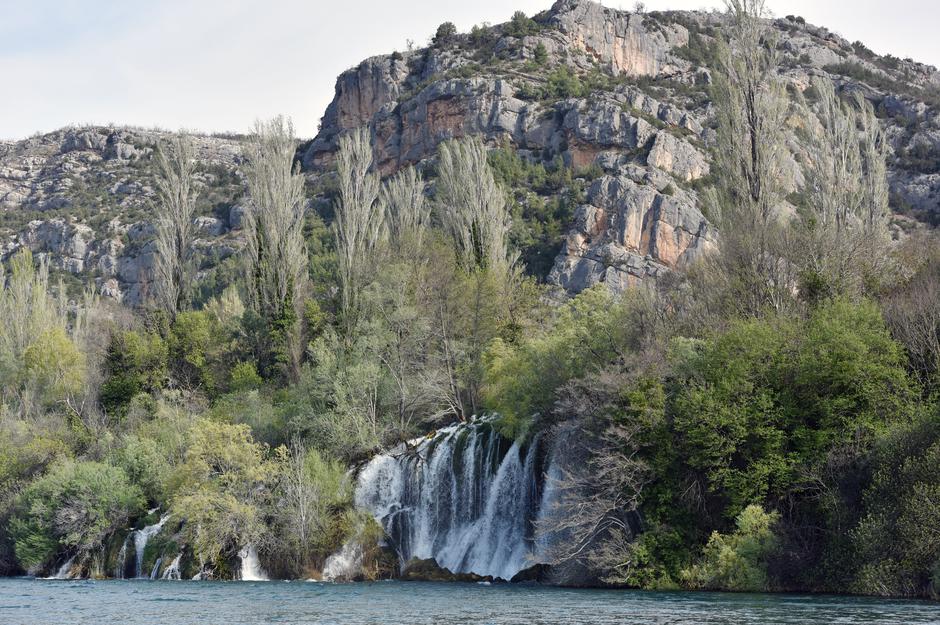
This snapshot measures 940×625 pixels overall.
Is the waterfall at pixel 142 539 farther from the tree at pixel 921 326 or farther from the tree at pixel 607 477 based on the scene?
the tree at pixel 921 326

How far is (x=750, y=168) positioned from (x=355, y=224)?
2872 centimetres

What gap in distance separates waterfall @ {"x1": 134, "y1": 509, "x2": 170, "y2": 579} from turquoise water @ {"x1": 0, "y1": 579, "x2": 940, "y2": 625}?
346 inches

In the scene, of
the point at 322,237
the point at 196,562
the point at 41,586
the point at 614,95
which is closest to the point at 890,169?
the point at 614,95

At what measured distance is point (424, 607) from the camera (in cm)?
3094

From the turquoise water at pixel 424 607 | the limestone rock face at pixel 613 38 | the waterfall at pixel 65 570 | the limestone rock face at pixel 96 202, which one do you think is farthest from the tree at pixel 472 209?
the limestone rock face at pixel 613 38

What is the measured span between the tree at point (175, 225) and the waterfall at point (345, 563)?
106ft

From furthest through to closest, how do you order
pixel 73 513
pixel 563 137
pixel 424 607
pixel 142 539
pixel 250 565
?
1. pixel 563 137
2. pixel 73 513
3. pixel 142 539
4. pixel 250 565
5. pixel 424 607

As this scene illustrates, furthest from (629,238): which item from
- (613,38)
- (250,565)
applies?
(250,565)

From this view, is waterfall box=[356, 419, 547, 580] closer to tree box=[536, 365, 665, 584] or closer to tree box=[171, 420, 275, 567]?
tree box=[536, 365, 665, 584]

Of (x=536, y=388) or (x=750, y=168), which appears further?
(x=750, y=168)

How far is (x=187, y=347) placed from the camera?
67875 mm

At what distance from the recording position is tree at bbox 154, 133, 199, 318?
238 feet

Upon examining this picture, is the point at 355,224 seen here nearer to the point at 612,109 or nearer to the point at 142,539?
the point at 142,539

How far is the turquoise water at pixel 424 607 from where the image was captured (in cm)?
2594
